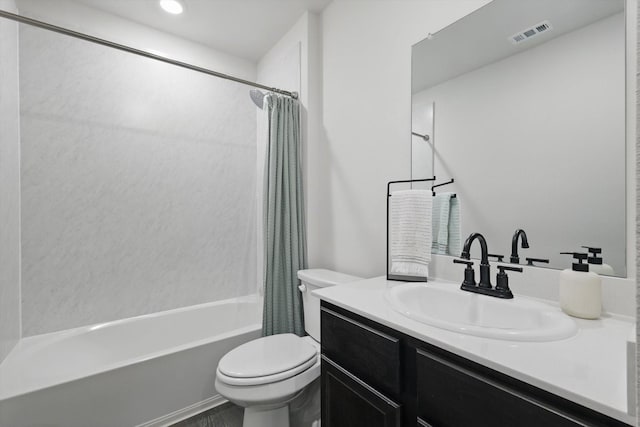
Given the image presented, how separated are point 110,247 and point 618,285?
8.72 ft

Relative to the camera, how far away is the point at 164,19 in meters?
2.08

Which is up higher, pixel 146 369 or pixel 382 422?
pixel 382 422

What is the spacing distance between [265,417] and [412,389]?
0.91 metres

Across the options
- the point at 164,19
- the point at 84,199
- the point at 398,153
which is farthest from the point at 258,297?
the point at 164,19

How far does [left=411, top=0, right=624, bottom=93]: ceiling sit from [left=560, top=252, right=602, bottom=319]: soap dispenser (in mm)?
759

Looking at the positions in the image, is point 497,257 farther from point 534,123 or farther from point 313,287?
point 313,287

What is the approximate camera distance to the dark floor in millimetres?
1602

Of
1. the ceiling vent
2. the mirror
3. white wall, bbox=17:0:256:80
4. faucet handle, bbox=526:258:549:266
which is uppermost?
white wall, bbox=17:0:256:80

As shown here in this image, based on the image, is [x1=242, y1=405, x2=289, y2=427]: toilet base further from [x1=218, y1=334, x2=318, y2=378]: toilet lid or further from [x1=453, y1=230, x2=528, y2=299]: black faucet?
[x1=453, y1=230, x2=528, y2=299]: black faucet

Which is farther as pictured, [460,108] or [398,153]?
[398,153]

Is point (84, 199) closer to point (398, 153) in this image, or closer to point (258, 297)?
point (258, 297)

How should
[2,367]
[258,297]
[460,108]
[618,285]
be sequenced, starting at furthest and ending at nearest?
1. [258,297]
2. [2,367]
3. [460,108]
4. [618,285]

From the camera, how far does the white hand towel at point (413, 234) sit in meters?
1.20

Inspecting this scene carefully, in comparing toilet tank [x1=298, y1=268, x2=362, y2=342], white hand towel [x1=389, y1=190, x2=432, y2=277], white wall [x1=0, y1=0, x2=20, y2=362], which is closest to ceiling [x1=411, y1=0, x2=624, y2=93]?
white hand towel [x1=389, y1=190, x2=432, y2=277]
